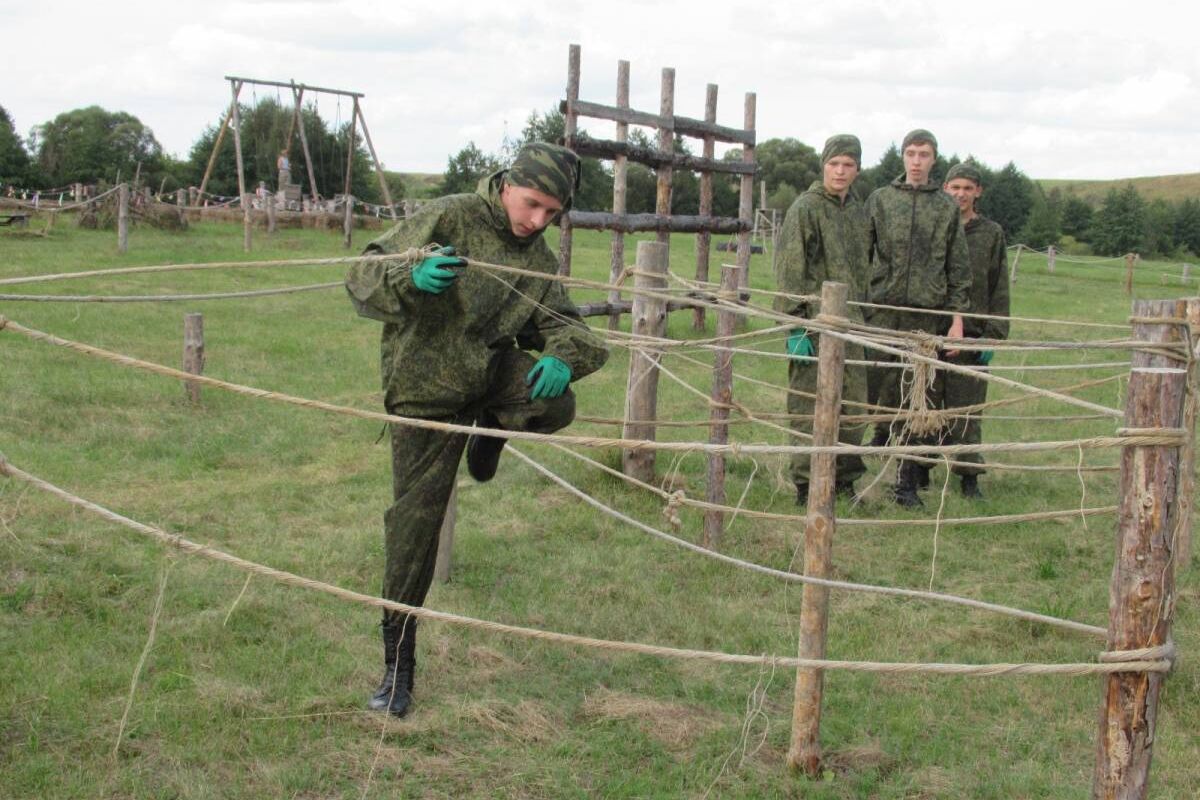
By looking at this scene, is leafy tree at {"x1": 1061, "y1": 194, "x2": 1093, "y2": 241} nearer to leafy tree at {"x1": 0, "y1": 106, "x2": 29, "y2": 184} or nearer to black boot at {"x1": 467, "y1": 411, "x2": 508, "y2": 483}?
leafy tree at {"x1": 0, "y1": 106, "x2": 29, "y2": 184}

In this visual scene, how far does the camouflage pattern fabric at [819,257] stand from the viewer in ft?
18.9

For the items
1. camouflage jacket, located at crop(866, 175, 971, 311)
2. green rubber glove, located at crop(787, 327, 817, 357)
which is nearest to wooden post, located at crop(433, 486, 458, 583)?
green rubber glove, located at crop(787, 327, 817, 357)

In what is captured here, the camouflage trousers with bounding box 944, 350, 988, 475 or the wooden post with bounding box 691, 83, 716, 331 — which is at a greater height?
the wooden post with bounding box 691, 83, 716, 331

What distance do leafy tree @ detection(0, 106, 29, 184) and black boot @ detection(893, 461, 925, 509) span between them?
3594 cm

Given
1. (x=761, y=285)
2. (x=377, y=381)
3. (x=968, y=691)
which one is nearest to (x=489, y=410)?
(x=968, y=691)

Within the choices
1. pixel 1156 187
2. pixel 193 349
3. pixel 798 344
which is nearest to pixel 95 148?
pixel 193 349

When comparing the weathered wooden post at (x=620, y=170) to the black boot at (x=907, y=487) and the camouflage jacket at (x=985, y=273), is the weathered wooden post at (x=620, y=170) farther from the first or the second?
the black boot at (x=907, y=487)

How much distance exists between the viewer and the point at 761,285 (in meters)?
21.0

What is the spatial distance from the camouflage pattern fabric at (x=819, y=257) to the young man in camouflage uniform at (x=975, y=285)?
0.98 meters

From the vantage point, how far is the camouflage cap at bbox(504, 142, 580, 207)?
325 centimetres

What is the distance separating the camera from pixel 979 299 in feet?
22.3

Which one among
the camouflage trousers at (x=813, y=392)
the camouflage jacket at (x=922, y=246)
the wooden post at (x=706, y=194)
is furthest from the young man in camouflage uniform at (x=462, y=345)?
the wooden post at (x=706, y=194)

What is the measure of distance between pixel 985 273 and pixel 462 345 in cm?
426

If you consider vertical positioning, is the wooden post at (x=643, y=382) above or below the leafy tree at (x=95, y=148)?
below
